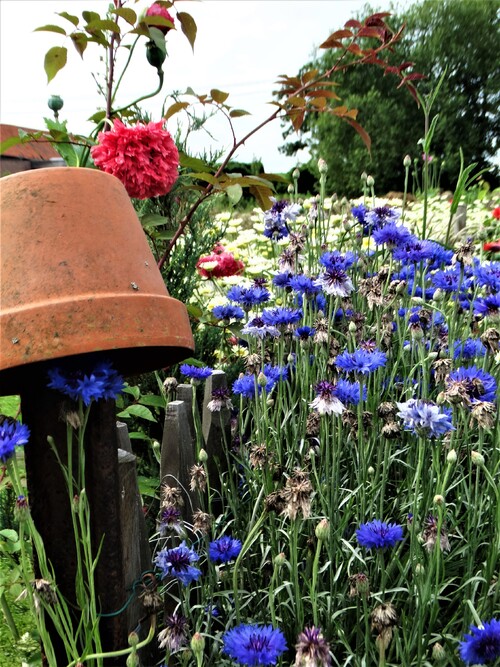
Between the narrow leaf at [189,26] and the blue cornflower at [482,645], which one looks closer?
the blue cornflower at [482,645]

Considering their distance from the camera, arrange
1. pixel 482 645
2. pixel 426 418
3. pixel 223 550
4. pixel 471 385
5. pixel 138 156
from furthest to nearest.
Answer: pixel 138 156 < pixel 223 550 < pixel 471 385 < pixel 426 418 < pixel 482 645

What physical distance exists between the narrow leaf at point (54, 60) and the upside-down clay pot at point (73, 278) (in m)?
0.63

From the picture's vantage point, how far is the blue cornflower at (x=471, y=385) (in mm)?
1333

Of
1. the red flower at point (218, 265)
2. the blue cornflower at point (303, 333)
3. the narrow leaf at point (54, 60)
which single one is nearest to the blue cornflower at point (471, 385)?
the blue cornflower at point (303, 333)

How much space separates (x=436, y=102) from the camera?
16.2 metres

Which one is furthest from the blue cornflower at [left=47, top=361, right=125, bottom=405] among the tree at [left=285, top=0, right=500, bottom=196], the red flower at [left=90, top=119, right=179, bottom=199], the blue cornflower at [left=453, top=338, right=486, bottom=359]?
the tree at [left=285, top=0, right=500, bottom=196]

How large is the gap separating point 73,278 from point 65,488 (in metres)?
0.39

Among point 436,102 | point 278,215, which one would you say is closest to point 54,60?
point 278,215

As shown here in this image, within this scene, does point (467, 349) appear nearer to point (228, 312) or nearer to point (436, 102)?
point (228, 312)

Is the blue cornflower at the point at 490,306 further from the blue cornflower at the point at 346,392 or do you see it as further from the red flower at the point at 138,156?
the red flower at the point at 138,156

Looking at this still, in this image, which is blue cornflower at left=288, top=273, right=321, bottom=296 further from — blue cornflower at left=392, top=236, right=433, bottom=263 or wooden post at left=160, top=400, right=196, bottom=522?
wooden post at left=160, top=400, right=196, bottom=522

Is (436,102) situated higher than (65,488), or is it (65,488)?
(436,102)

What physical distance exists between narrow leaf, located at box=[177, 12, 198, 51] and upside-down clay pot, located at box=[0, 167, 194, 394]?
65cm

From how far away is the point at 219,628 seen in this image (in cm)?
166
